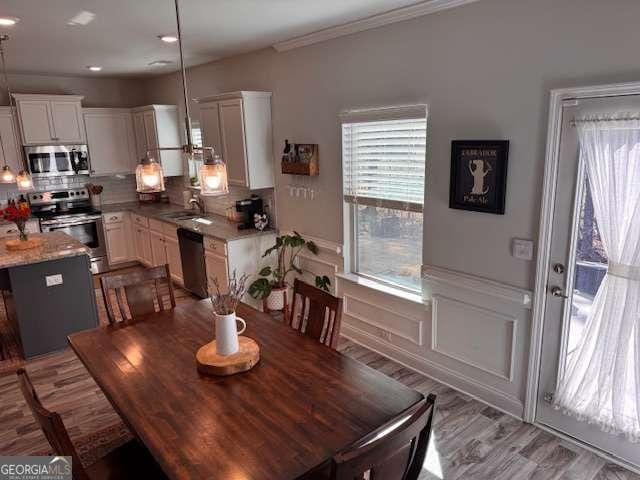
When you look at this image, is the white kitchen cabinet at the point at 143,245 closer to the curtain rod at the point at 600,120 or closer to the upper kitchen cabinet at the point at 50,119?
the upper kitchen cabinet at the point at 50,119

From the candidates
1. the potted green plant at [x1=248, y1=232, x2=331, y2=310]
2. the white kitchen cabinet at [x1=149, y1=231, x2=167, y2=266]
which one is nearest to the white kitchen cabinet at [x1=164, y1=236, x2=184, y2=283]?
the white kitchen cabinet at [x1=149, y1=231, x2=167, y2=266]

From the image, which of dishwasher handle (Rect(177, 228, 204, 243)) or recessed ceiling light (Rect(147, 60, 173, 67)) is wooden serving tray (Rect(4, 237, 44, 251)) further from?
recessed ceiling light (Rect(147, 60, 173, 67))

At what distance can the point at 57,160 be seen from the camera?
5859 mm

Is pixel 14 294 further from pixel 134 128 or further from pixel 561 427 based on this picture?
pixel 561 427

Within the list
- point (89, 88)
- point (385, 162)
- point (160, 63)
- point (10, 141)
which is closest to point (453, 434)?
point (385, 162)

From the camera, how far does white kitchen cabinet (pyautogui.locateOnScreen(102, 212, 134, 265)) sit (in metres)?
6.27

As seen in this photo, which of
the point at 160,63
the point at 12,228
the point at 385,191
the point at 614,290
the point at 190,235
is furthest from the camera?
the point at 12,228

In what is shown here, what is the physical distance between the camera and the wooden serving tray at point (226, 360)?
203 centimetres

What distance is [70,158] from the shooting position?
5957 mm

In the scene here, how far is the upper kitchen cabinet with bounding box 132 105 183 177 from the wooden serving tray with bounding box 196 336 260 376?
451cm

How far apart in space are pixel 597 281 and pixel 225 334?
6.66ft

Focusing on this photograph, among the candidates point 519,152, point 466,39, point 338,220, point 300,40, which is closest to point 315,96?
point 300,40

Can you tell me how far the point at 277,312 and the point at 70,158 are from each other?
12.1 ft

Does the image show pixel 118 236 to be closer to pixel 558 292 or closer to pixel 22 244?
pixel 22 244
